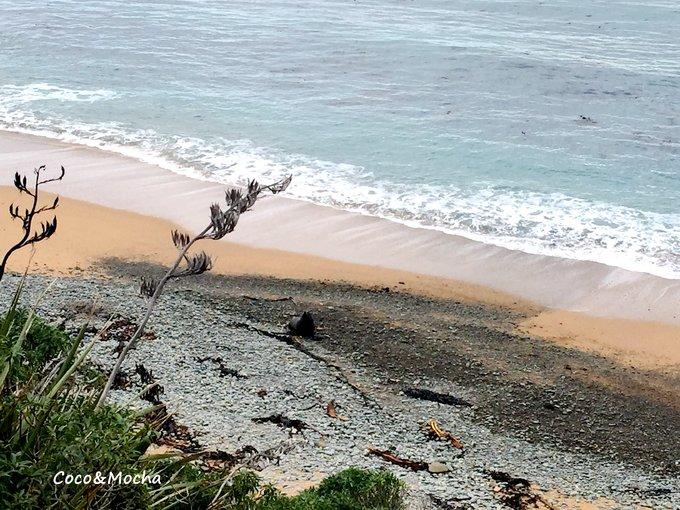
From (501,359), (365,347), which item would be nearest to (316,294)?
(365,347)

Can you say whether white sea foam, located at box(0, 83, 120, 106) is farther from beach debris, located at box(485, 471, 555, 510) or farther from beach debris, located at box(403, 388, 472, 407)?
beach debris, located at box(485, 471, 555, 510)

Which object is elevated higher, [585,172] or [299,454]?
[585,172]

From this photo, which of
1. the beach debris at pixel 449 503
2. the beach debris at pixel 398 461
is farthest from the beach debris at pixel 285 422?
the beach debris at pixel 449 503

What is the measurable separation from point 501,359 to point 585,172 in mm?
8982

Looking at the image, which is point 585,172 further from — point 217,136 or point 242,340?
point 242,340

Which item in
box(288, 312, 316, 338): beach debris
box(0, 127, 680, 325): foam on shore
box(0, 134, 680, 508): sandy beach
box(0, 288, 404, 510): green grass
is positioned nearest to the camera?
box(0, 288, 404, 510): green grass

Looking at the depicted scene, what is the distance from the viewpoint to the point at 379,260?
41.5 feet

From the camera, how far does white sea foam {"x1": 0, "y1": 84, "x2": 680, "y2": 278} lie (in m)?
13.8

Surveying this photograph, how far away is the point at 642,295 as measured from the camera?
476 inches

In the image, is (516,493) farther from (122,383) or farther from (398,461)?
(122,383)

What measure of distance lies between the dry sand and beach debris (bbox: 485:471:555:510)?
354cm

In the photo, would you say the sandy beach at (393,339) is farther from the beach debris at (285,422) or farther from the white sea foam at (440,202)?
the white sea foam at (440,202)

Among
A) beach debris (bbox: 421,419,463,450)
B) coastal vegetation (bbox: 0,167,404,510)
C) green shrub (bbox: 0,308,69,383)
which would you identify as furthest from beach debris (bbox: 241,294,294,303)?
coastal vegetation (bbox: 0,167,404,510)

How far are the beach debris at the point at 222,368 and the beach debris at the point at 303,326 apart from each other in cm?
118
